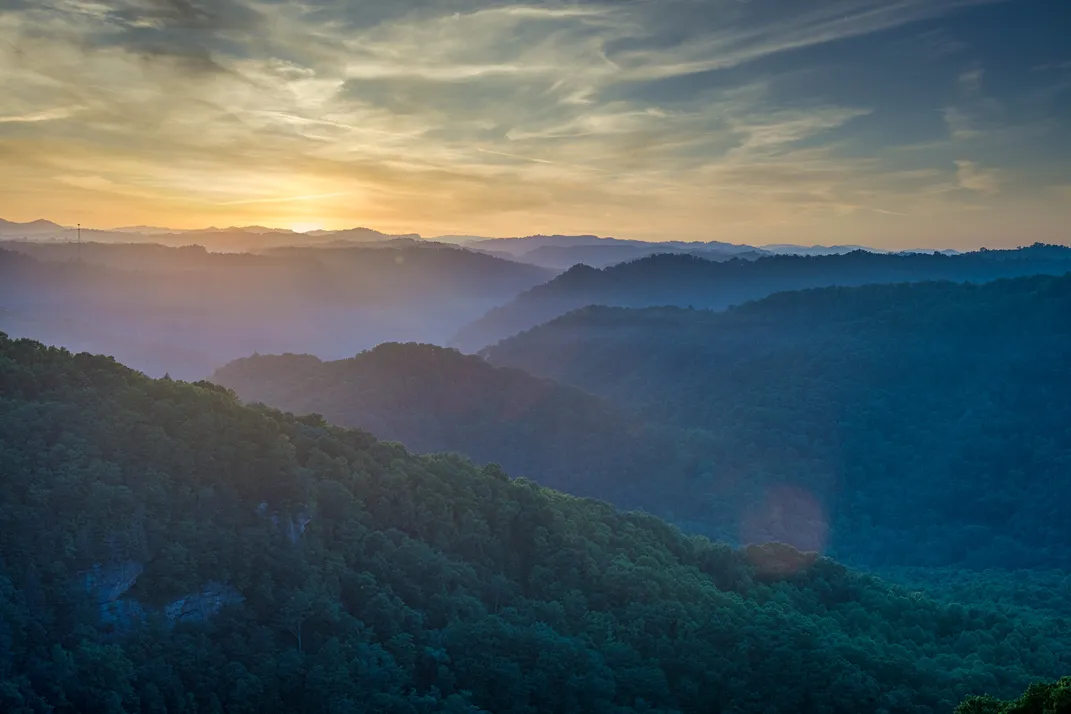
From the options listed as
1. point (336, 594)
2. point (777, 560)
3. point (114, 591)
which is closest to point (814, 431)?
point (777, 560)

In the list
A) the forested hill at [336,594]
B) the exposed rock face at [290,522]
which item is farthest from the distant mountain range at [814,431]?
the exposed rock face at [290,522]

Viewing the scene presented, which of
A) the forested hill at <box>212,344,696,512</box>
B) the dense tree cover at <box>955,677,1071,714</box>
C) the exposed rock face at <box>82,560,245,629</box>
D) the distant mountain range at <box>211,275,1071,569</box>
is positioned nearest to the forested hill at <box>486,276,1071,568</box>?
the distant mountain range at <box>211,275,1071,569</box>

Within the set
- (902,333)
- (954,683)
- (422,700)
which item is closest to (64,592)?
(422,700)

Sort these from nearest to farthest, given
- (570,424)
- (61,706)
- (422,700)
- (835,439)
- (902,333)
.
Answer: (61,706)
(422,700)
(570,424)
(835,439)
(902,333)

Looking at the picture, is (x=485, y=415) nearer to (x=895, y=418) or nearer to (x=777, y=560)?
(x=777, y=560)

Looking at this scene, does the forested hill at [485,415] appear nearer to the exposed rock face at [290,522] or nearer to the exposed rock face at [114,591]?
the exposed rock face at [290,522]

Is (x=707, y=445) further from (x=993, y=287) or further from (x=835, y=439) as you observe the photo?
(x=993, y=287)

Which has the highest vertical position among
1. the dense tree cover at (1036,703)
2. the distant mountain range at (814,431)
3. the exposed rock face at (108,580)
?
the dense tree cover at (1036,703)
